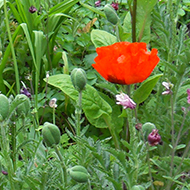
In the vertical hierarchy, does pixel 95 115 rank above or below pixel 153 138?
below

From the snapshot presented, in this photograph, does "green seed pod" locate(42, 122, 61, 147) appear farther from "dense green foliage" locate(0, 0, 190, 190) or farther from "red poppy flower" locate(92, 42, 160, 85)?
"red poppy flower" locate(92, 42, 160, 85)

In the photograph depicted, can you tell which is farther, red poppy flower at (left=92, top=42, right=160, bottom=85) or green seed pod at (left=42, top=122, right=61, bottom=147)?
red poppy flower at (left=92, top=42, right=160, bottom=85)

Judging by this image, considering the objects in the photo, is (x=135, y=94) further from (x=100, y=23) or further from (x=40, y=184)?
(x=100, y=23)

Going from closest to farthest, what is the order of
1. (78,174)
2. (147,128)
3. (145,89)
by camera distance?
(78,174) < (147,128) < (145,89)

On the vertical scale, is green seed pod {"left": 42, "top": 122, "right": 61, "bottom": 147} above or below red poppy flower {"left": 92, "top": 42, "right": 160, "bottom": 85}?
below

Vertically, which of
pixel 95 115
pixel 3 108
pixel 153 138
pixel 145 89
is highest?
pixel 3 108

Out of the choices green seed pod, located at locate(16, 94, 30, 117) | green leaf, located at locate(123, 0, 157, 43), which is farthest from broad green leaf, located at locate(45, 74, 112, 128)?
green seed pod, located at locate(16, 94, 30, 117)

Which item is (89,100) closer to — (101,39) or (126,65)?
(101,39)

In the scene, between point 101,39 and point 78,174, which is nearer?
point 78,174

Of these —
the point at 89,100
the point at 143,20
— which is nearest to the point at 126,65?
the point at 89,100
